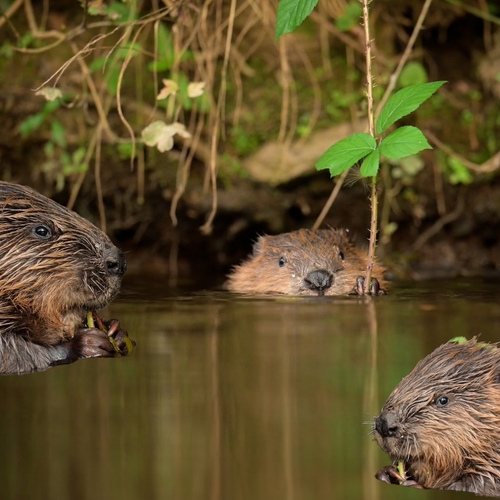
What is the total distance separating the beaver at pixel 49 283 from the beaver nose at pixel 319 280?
107cm

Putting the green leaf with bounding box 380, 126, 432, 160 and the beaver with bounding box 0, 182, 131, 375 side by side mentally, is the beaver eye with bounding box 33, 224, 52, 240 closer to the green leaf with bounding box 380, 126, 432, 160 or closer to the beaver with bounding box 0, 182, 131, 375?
the beaver with bounding box 0, 182, 131, 375

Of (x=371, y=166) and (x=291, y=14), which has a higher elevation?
(x=291, y=14)

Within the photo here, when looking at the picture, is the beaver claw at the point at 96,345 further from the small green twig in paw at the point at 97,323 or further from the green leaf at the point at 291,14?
the green leaf at the point at 291,14

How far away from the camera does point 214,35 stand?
4188 millimetres

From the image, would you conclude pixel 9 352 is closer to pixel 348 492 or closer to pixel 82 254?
pixel 82 254

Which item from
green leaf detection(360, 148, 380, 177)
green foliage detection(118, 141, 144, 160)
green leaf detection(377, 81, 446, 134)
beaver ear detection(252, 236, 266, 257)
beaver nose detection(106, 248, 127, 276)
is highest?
green foliage detection(118, 141, 144, 160)

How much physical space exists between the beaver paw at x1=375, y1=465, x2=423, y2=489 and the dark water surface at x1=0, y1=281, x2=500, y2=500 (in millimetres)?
24

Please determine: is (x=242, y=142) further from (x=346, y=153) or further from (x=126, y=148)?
(x=346, y=153)

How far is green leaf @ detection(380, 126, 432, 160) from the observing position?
249 centimetres

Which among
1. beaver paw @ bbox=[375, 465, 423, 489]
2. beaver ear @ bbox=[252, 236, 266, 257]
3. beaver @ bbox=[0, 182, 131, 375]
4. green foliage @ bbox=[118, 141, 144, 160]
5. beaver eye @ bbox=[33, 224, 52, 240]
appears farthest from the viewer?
green foliage @ bbox=[118, 141, 144, 160]

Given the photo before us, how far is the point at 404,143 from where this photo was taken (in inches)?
99.7

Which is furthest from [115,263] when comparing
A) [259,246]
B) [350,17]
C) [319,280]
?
[350,17]

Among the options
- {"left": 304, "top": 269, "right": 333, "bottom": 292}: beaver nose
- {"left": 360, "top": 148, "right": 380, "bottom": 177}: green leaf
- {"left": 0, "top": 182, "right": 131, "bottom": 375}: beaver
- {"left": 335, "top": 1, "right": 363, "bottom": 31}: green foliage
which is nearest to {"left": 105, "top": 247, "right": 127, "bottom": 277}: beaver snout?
{"left": 0, "top": 182, "right": 131, "bottom": 375}: beaver

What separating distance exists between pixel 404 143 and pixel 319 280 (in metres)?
1.10
